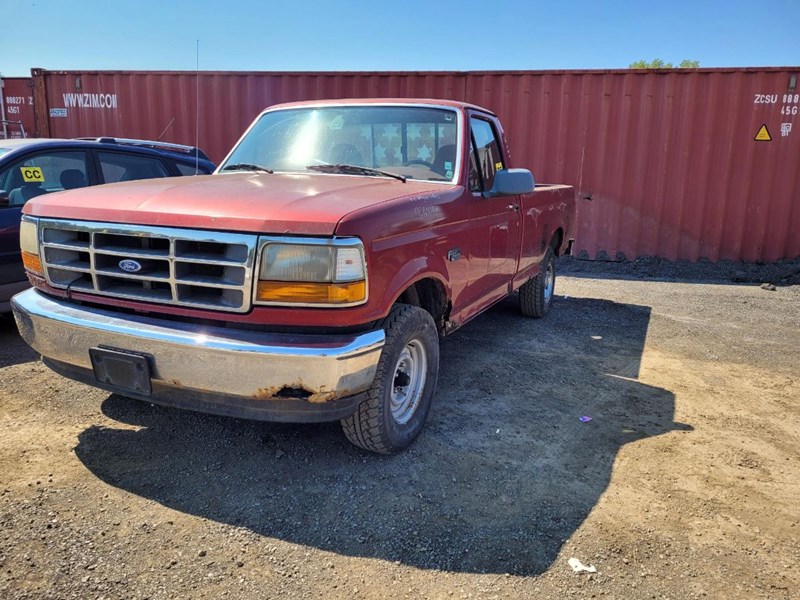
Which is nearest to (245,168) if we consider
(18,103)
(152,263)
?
Answer: (152,263)

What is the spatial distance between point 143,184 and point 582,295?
584 cm

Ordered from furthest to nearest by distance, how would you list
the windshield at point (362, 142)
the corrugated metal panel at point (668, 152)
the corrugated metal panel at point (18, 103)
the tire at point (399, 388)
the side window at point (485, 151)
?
the corrugated metal panel at point (18, 103) < the corrugated metal panel at point (668, 152) < the side window at point (485, 151) < the windshield at point (362, 142) < the tire at point (399, 388)

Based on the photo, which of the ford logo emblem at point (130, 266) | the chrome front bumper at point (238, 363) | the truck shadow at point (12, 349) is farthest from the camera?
the truck shadow at point (12, 349)

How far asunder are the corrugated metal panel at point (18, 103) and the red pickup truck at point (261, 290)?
9.64 m

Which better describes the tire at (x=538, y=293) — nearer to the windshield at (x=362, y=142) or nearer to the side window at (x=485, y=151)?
the side window at (x=485, y=151)

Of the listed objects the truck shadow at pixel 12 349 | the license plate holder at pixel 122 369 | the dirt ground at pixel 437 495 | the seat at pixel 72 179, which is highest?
the seat at pixel 72 179

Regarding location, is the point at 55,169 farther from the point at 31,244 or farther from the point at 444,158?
the point at 444,158

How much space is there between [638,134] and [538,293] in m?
4.73

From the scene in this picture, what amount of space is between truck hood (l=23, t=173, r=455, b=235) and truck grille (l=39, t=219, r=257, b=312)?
0.18ft

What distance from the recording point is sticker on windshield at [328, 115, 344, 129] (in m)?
4.10

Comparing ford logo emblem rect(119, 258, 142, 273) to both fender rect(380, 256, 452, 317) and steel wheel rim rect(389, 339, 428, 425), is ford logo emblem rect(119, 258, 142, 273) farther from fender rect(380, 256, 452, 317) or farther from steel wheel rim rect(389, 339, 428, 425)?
steel wheel rim rect(389, 339, 428, 425)

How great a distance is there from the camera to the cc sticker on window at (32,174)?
5148 millimetres

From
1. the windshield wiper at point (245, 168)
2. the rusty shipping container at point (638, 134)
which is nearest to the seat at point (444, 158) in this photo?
the windshield wiper at point (245, 168)

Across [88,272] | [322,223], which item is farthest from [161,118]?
[322,223]
